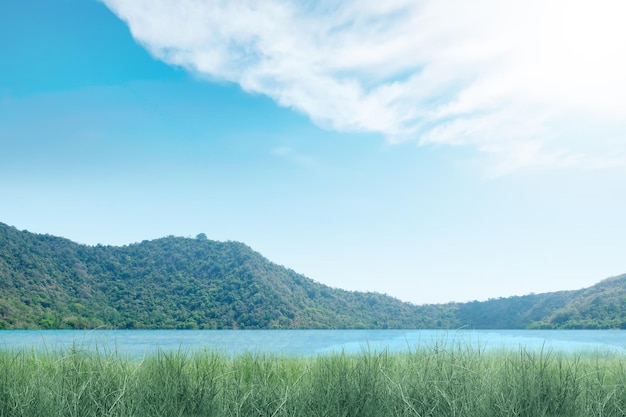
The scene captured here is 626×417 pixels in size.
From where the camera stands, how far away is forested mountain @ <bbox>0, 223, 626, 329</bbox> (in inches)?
1559

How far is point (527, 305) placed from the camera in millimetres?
46250

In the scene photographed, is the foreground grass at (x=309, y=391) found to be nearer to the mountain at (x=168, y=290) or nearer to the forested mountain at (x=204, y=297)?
the forested mountain at (x=204, y=297)

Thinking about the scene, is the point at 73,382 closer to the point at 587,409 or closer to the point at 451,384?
the point at 451,384

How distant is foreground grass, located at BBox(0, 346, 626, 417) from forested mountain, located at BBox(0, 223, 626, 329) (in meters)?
33.7

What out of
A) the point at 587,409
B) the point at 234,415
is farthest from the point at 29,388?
the point at 587,409

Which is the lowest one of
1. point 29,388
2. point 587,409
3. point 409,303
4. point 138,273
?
point 587,409

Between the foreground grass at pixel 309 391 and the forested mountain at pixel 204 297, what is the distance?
33676 millimetres

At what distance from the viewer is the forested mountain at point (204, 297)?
39.6 m

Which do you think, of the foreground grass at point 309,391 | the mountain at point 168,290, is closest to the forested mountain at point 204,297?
the mountain at point 168,290

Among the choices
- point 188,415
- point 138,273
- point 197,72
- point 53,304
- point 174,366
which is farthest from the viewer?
point 138,273

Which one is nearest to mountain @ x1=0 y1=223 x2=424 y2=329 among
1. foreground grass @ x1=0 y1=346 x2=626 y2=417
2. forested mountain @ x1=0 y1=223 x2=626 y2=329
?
forested mountain @ x1=0 y1=223 x2=626 y2=329

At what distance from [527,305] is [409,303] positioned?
13.3 meters

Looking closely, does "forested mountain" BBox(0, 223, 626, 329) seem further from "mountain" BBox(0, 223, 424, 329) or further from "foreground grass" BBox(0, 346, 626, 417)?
"foreground grass" BBox(0, 346, 626, 417)

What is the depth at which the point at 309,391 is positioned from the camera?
487 centimetres
